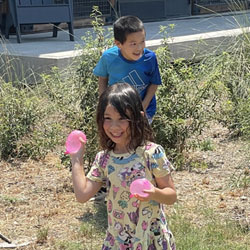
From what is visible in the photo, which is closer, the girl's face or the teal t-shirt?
the girl's face

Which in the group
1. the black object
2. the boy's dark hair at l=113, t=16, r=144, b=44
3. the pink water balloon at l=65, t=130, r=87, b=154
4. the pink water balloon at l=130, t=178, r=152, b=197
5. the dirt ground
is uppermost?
the boy's dark hair at l=113, t=16, r=144, b=44

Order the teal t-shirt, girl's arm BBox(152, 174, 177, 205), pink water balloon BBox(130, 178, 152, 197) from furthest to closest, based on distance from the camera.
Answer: the teal t-shirt
girl's arm BBox(152, 174, 177, 205)
pink water balloon BBox(130, 178, 152, 197)

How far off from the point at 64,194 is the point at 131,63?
1.46 metres

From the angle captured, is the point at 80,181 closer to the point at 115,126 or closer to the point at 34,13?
the point at 115,126

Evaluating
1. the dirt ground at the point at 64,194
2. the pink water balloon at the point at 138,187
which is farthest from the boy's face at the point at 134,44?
the pink water balloon at the point at 138,187

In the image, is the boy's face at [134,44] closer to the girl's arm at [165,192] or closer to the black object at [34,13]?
the girl's arm at [165,192]

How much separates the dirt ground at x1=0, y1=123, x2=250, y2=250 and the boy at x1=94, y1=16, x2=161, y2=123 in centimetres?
95

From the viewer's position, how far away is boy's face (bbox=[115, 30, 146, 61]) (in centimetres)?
388

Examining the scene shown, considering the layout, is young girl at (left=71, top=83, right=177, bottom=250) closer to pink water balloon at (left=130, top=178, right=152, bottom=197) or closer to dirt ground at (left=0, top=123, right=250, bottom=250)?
pink water balloon at (left=130, top=178, right=152, bottom=197)

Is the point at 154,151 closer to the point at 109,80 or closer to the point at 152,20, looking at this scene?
the point at 109,80

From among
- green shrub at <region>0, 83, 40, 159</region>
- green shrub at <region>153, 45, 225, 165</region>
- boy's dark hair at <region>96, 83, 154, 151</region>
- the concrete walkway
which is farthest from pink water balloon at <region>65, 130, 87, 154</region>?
the concrete walkway

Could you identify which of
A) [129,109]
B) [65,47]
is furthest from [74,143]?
[65,47]

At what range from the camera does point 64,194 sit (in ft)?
16.5

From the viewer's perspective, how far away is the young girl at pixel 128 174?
8.54ft
